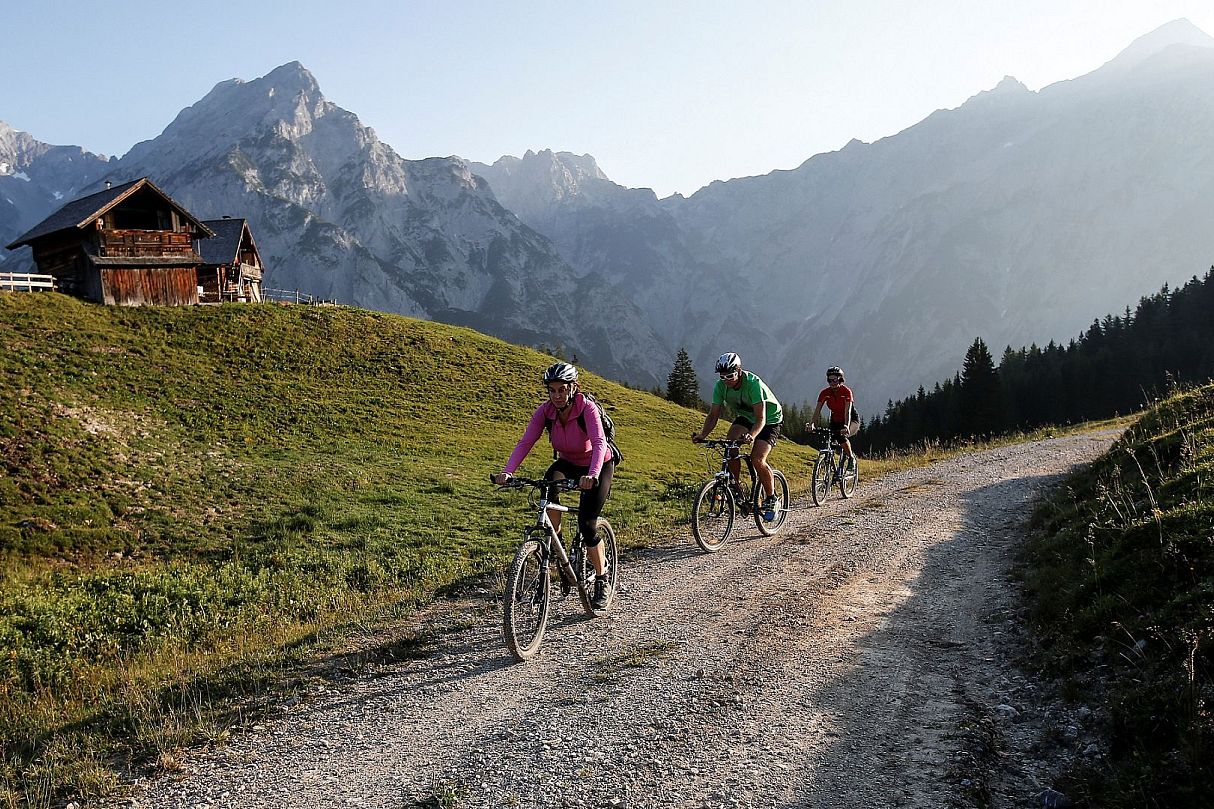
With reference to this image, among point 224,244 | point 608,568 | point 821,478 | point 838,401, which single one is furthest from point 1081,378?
point 224,244

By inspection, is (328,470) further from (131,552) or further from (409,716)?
(409,716)

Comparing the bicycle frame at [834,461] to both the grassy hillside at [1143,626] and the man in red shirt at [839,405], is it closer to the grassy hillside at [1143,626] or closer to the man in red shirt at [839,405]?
the man in red shirt at [839,405]

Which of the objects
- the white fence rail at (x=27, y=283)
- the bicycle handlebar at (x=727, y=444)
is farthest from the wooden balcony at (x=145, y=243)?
the bicycle handlebar at (x=727, y=444)

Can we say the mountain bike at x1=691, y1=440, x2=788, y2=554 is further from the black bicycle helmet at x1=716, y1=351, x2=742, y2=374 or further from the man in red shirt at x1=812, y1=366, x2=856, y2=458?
the man in red shirt at x1=812, y1=366, x2=856, y2=458

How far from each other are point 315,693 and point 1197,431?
14694 mm

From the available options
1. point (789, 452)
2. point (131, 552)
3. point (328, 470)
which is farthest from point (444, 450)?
point (789, 452)

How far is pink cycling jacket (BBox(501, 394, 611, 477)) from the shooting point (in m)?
8.92

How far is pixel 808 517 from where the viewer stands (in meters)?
16.4

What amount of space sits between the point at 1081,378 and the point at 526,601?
11271cm

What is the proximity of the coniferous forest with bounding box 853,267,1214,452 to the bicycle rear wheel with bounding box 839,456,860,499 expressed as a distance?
7116 centimetres

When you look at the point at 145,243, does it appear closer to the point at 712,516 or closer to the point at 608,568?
the point at 712,516

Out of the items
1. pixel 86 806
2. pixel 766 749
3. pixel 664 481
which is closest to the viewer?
pixel 86 806

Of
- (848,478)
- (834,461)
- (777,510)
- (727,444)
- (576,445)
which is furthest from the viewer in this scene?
(848,478)

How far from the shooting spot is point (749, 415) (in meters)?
14.0
